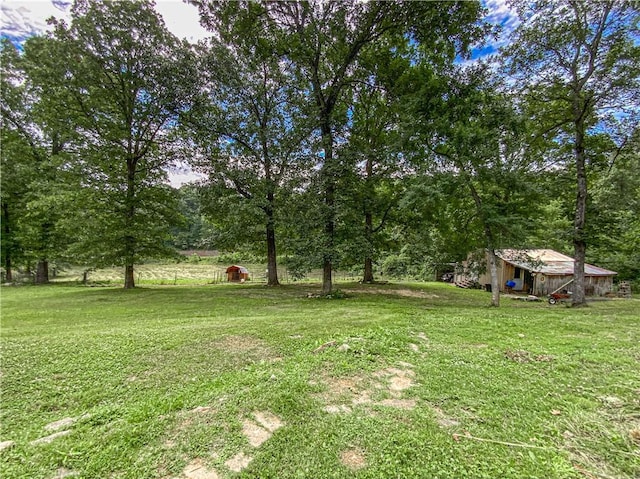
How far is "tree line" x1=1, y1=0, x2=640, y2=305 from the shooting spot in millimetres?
9172

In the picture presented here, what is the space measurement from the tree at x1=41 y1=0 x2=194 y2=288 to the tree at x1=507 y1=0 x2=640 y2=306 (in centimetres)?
1368

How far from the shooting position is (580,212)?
32.3ft

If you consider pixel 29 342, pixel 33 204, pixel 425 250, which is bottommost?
pixel 29 342

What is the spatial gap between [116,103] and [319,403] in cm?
1564

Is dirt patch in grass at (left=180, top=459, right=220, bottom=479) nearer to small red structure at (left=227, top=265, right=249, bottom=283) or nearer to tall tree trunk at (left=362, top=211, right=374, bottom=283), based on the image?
tall tree trunk at (left=362, top=211, right=374, bottom=283)

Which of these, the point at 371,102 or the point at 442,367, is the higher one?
the point at 371,102

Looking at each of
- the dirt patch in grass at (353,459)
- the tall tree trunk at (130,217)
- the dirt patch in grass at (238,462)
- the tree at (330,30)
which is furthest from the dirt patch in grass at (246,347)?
the tall tree trunk at (130,217)

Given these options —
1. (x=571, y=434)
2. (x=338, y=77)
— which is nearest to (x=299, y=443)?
(x=571, y=434)

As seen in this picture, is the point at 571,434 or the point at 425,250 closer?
the point at 571,434

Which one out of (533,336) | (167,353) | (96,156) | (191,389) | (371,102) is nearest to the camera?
(191,389)

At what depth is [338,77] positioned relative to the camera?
11.1m

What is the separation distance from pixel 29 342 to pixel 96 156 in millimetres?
10640

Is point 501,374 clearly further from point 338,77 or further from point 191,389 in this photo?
point 338,77

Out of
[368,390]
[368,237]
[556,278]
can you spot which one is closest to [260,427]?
[368,390]
